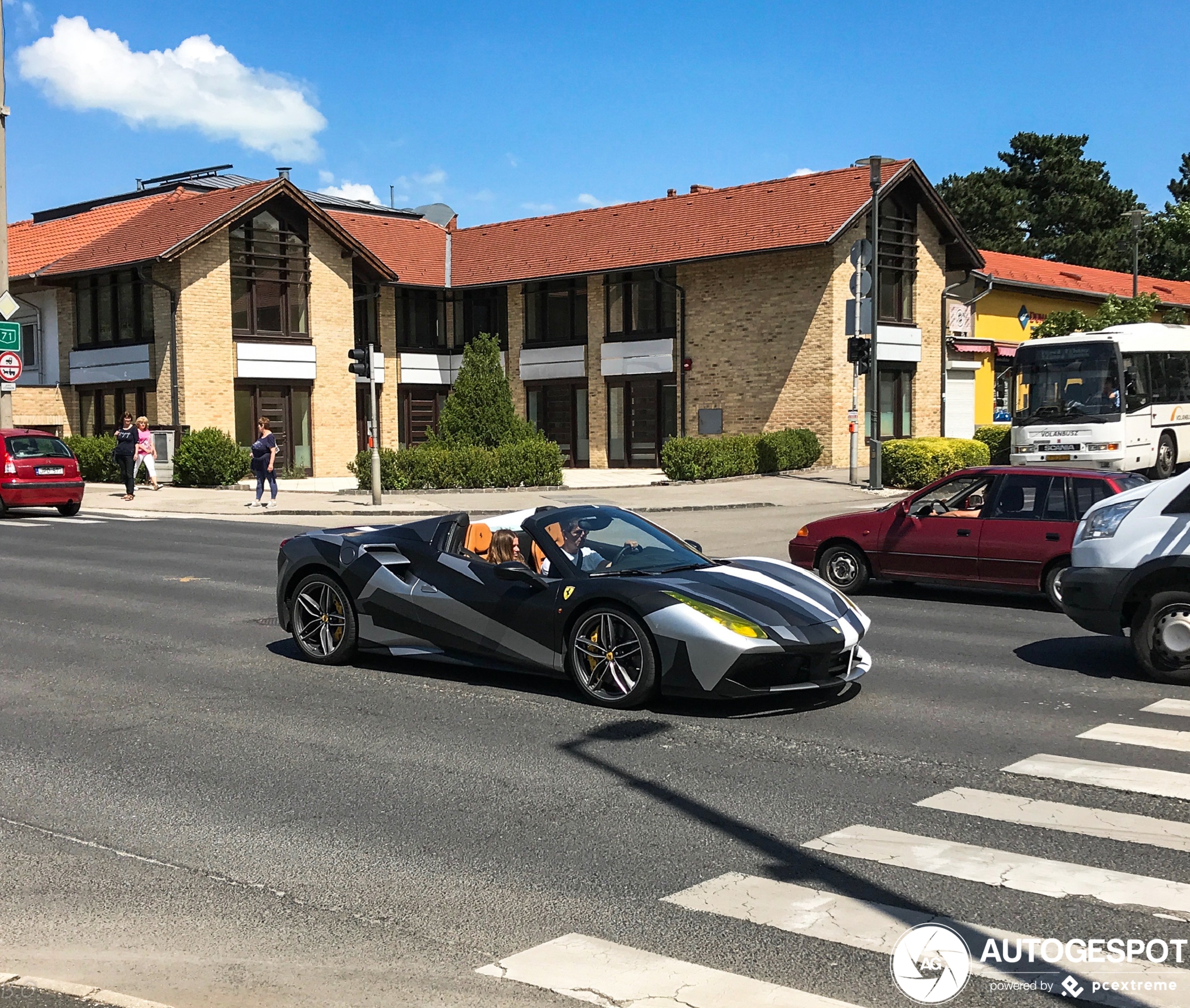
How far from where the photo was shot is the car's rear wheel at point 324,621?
32.7ft

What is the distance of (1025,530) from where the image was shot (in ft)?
42.3

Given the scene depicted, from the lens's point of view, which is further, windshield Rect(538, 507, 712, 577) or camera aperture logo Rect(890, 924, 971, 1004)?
windshield Rect(538, 507, 712, 577)

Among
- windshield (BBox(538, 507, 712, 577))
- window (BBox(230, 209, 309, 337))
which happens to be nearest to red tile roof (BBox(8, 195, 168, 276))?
window (BBox(230, 209, 309, 337))

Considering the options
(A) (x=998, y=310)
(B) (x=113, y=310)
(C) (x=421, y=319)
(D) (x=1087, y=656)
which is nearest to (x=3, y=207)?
(B) (x=113, y=310)

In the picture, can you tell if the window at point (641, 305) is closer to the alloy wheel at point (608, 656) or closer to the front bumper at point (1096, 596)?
the front bumper at point (1096, 596)

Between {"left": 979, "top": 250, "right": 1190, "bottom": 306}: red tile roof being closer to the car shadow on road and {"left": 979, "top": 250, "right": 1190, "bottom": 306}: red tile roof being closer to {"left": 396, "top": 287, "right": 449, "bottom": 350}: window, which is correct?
{"left": 396, "top": 287, "right": 449, "bottom": 350}: window

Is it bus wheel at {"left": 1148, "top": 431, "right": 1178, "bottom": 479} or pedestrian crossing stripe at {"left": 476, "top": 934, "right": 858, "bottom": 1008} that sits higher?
bus wheel at {"left": 1148, "top": 431, "right": 1178, "bottom": 479}

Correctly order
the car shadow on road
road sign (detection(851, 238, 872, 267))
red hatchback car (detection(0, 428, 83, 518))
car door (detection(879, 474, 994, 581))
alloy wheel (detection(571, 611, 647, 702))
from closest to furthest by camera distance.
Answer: alloy wheel (detection(571, 611, 647, 702)), the car shadow on road, car door (detection(879, 474, 994, 581)), red hatchback car (detection(0, 428, 83, 518)), road sign (detection(851, 238, 872, 267))

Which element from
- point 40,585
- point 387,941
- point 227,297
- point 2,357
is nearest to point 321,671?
point 387,941

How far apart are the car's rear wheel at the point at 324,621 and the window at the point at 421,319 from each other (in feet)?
116

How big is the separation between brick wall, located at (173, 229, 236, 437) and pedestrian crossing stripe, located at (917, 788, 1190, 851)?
3254 centimetres

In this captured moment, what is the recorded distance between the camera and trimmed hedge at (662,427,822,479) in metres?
32.1

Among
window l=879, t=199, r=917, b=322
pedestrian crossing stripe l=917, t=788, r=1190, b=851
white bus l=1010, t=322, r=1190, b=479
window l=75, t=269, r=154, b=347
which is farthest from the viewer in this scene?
window l=879, t=199, r=917, b=322

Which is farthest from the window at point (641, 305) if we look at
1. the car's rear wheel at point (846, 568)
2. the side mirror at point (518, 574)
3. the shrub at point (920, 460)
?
the side mirror at point (518, 574)
